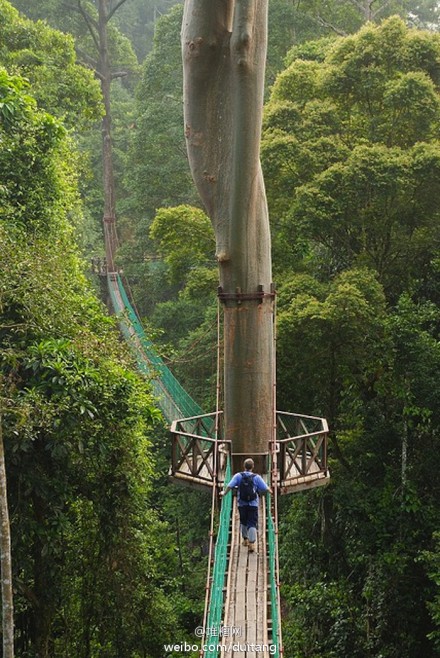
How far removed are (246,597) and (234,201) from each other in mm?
2987

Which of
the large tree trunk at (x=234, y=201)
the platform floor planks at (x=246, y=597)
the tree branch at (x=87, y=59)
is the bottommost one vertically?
the platform floor planks at (x=246, y=597)

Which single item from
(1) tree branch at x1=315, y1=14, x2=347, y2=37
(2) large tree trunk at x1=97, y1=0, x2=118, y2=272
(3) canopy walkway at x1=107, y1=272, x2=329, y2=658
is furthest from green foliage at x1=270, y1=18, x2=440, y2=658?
(2) large tree trunk at x1=97, y1=0, x2=118, y2=272

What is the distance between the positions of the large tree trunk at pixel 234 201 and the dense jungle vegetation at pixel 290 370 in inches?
37.7

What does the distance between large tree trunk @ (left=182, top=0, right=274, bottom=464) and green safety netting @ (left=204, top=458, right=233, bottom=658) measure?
3.54 feet

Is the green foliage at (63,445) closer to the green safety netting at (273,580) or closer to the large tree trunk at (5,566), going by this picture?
the large tree trunk at (5,566)

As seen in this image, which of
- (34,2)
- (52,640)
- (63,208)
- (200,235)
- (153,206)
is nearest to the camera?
(52,640)

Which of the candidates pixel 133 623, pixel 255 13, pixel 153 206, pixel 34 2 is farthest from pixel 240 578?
pixel 34 2

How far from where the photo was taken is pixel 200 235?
10.9 metres

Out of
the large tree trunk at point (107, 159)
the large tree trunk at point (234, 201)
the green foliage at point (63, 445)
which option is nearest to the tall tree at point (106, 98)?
the large tree trunk at point (107, 159)

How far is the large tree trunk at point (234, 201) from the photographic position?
6.22 m

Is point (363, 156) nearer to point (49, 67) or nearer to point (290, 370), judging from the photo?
point (290, 370)

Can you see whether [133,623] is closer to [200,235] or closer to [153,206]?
[200,235]

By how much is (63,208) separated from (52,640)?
4.27 m

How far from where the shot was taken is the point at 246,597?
Result: 4.65 m
